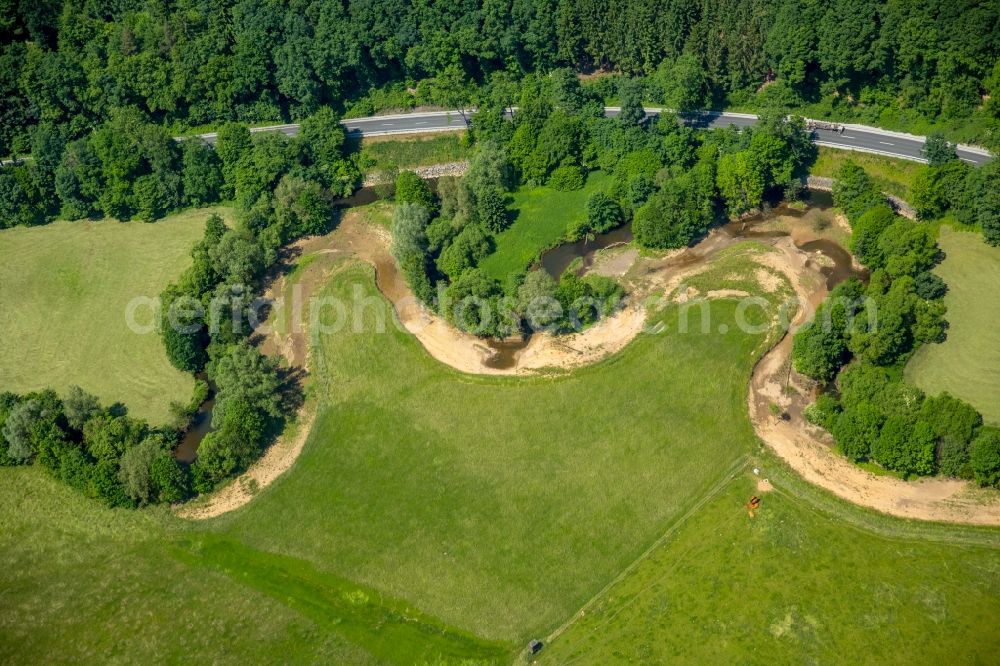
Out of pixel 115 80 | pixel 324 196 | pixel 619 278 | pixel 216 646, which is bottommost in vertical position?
pixel 216 646

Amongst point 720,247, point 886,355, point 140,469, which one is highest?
point 720,247

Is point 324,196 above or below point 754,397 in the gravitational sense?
above

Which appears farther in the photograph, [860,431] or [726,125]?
[726,125]

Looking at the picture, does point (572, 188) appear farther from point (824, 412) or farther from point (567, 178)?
point (824, 412)

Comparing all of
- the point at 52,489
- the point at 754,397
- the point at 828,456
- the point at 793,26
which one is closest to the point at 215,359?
the point at 52,489

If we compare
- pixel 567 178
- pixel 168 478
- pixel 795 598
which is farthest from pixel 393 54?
pixel 795 598

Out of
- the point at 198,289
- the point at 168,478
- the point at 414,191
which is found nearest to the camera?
the point at 168,478

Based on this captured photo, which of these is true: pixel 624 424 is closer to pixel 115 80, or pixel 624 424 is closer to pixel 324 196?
pixel 324 196
